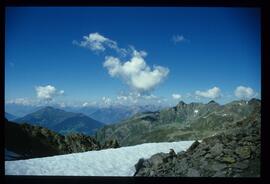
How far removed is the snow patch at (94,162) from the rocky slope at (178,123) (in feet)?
0.30

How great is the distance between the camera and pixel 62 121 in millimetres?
4293

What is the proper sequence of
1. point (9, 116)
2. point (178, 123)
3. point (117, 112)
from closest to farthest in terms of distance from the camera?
point (9, 116)
point (117, 112)
point (178, 123)

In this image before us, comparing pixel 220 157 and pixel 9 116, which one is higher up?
pixel 9 116

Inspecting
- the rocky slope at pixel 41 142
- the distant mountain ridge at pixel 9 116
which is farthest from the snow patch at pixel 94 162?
the distant mountain ridge at pixel 9 116

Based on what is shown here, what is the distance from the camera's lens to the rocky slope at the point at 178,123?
416 cm

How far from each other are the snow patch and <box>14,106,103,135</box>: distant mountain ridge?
29 centimetres

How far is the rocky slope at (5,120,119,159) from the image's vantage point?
4172 mm

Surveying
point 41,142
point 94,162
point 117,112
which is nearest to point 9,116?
point 41,142

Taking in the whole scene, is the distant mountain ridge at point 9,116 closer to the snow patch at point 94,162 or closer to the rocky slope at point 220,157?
the snow patch at point 94,162

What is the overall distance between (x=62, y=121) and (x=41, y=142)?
0.33 m

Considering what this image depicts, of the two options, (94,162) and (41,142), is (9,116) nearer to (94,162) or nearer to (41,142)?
(41,142)

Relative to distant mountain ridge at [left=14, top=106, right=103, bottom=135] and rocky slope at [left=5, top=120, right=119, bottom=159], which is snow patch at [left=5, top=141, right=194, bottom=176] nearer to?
rocky slope at [left=5, top=120, right=119, bottom=159]

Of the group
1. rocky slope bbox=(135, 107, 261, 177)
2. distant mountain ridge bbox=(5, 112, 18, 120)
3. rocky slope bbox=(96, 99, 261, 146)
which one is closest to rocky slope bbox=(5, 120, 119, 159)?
distant mountain ridge bbox=(5, 112, 18, 120)
